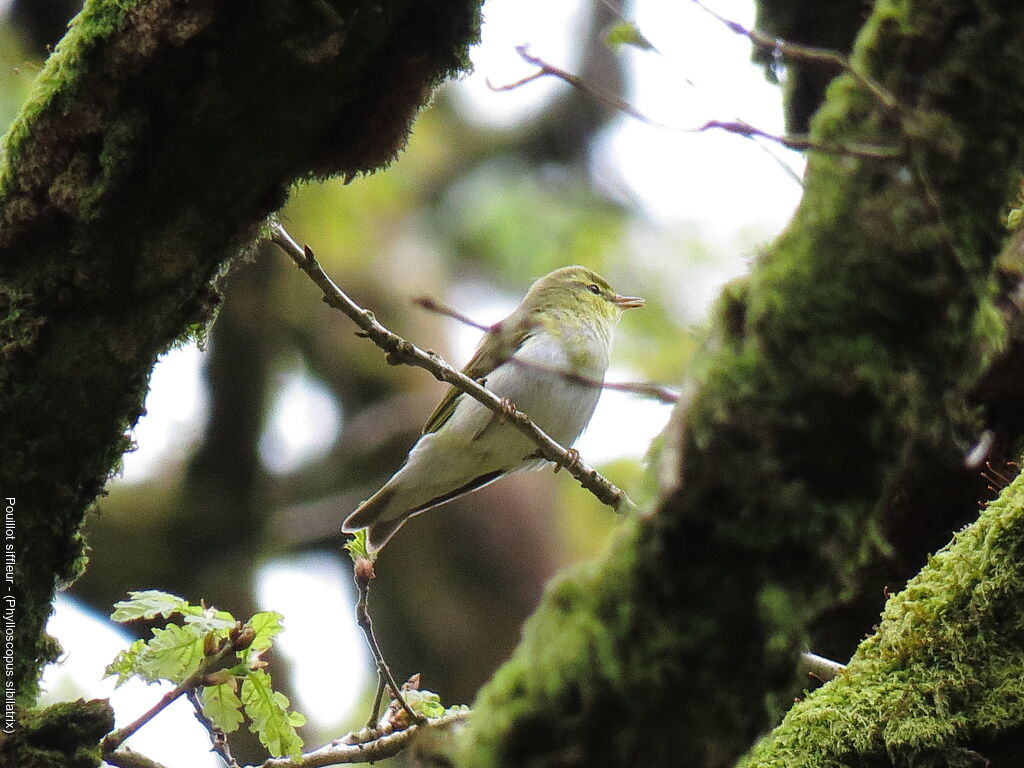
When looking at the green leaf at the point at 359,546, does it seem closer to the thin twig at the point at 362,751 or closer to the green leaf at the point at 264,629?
the green leaf at the point at 264,629

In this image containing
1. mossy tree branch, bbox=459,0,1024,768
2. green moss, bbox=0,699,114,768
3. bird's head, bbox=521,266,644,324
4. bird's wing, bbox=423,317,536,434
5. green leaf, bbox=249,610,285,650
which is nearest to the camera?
mossy tree branch, bbox=459,0,1024,768

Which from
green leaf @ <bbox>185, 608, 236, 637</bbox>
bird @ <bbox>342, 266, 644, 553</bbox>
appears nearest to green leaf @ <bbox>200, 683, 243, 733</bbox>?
green leaf @ <bbox>185, 608, 236, 637</bbox>

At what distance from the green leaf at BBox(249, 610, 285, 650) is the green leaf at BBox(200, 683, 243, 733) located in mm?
138

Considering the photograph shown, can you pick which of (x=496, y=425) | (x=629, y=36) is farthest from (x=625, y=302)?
(x=629, y=36)

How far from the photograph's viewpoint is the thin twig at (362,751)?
2480 mm

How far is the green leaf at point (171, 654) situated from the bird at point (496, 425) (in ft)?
8.49

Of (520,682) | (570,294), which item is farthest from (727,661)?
(570,294)

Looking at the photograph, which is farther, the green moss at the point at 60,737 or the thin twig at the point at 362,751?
the thin twig at the point at 362,751

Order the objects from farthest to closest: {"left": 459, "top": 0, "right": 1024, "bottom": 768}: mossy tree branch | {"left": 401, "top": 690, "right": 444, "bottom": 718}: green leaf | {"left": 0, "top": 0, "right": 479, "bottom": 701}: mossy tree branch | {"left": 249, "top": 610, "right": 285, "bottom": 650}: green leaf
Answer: {"left": 401, "top": 690, "right": 444, "bottom": 718}: green leaf, {"left": 249, "top": 610, "right": 285, "bottom": 650}: green leaf, {"left": 0, "top": 0, "right": 479, "bottom": 701}: mossy tree branch, {"left": 459, "top": 0, "right": 1024, "bottom": 768}: mossy tree branch

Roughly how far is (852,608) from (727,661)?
82.7 inches

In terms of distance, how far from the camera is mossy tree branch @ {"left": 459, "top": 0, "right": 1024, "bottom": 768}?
3.87 ft

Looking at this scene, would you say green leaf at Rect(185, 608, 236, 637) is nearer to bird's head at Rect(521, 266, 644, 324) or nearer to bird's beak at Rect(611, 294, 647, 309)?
bird's head at Rect(521, 266, 644, 324)

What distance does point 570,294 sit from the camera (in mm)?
5961

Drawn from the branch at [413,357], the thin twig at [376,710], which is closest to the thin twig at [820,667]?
the branch at [413,357]
